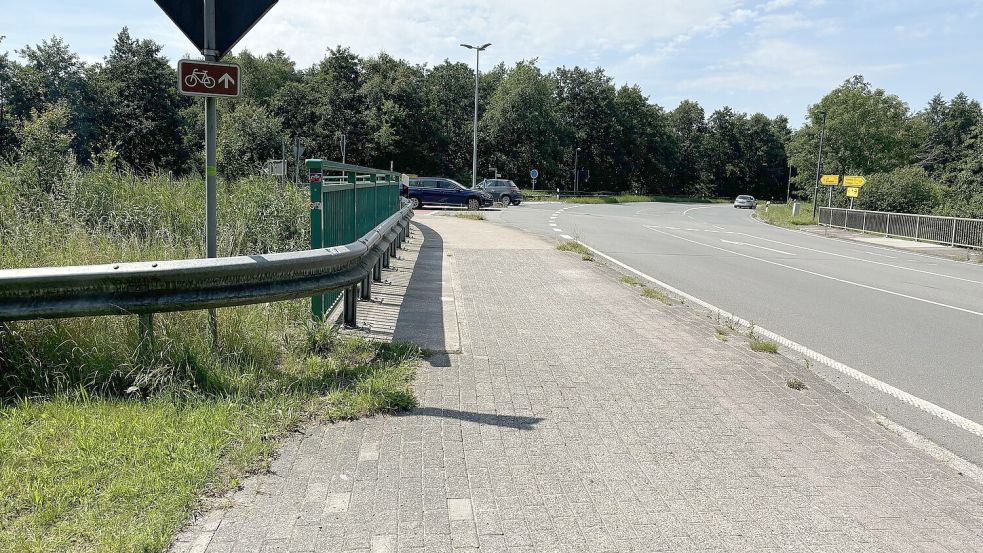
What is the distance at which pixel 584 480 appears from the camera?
3.74 metres

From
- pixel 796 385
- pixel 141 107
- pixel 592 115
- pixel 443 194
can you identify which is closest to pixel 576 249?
pixel 796 385

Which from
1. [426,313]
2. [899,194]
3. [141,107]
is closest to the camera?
[426,313]

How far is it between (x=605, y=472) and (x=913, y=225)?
1171 inches

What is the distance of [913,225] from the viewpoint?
28.5 m

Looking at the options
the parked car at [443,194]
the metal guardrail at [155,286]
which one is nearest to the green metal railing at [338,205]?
the metal guardrail at [155,286]

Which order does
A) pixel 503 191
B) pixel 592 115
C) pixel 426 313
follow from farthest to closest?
1. pixel 592 115
2. pixel 503 191
3. pixel 426 313

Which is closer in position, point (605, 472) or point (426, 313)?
point (605, 472)

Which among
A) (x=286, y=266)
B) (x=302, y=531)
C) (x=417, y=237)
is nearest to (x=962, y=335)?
(x=286, y=266)

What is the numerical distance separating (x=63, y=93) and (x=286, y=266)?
2776 inches

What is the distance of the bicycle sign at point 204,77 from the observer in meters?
4.81

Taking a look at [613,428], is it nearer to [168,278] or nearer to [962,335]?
[168,278]

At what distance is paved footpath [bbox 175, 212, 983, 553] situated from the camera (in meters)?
3.16

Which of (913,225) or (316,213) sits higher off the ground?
(316,213)

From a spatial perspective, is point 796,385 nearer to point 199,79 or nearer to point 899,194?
point 199,79
